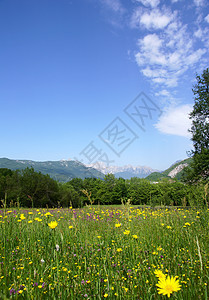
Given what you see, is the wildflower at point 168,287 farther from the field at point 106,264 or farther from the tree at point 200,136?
the tree at point 200,136

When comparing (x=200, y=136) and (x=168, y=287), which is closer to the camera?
(x=168, y=287)

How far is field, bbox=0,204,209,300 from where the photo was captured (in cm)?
183

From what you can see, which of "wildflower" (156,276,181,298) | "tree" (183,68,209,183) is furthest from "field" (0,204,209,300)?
"tree" (183,68,209,183)

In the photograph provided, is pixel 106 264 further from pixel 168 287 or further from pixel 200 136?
pixel 200 136

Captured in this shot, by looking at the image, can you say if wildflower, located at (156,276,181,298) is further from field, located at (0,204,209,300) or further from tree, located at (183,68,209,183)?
tree, located at (183,68,209,183)

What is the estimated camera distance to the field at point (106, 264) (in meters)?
1.83

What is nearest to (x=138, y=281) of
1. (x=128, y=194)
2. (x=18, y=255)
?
(x=18, y=255)

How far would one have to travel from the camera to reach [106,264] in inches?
118

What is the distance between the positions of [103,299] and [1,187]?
24148 mm

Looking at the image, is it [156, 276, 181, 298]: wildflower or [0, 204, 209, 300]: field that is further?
[0, 204, 209, 300]: field

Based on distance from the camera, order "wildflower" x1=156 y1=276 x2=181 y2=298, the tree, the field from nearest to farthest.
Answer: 1. "wildflower" x1=156 y1=276 x2=181 y2=298
2. the field
3. the tree

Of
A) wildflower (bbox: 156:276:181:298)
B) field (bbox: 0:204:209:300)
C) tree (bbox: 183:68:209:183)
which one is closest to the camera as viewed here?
wildflower (bbox: 156:276:181:298)

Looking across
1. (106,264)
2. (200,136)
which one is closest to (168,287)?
(106,264)

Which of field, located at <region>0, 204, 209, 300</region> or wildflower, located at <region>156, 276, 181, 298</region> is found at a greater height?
wildflower, located at <region>156, 276, 181, 298</region>
